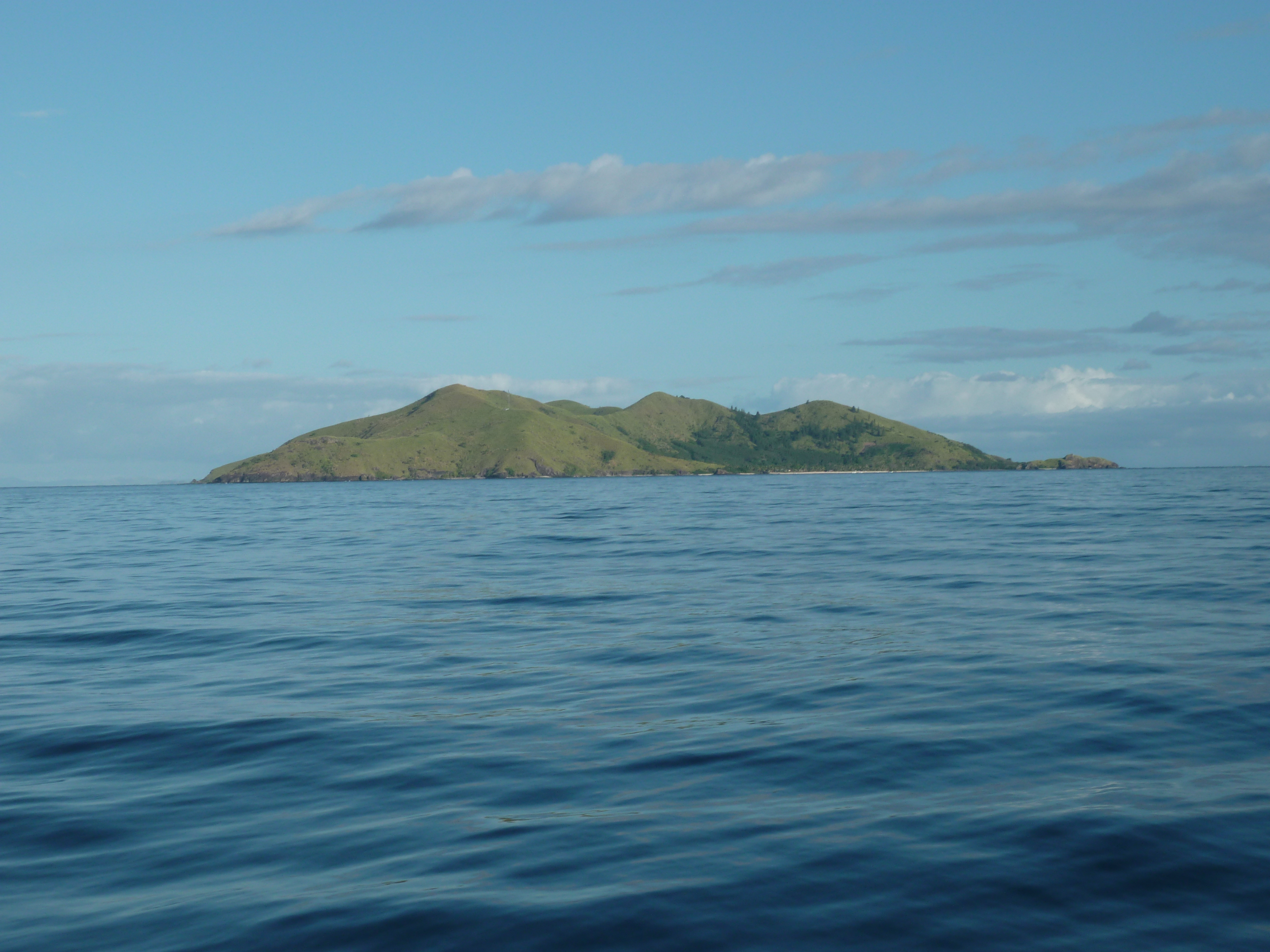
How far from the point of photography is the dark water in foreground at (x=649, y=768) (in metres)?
7.20

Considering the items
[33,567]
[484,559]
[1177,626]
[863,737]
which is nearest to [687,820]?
[863,737]

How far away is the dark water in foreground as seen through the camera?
7.20 meters

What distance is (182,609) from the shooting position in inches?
1008

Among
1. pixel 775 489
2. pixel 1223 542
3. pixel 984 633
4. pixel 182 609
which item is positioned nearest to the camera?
pixel 984 633

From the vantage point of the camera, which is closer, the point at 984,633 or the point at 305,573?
the point at 984,633

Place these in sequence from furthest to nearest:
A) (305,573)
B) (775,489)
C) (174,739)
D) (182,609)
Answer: (775,489)
(305,573)
(182,609)
(174,739)

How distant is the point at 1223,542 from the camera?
3750cm

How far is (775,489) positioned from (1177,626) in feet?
503

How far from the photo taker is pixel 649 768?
10.7 m

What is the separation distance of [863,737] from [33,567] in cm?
3940

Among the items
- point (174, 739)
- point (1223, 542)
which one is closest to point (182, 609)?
point (174, 739)

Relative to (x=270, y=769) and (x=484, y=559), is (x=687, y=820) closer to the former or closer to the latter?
(x=270, y=769)

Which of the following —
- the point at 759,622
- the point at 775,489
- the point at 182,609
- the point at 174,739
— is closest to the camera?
the point at 174,739

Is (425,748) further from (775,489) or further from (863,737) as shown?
(775,489)
